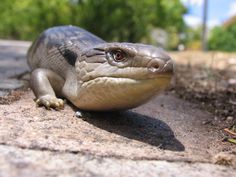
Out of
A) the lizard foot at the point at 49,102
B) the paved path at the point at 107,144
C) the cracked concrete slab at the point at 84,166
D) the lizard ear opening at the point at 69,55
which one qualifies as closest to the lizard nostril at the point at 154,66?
the paved path at the point at 107,144

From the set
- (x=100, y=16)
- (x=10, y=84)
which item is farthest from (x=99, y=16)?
(x=10, y=84)

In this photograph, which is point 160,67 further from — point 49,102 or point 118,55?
point 49,102

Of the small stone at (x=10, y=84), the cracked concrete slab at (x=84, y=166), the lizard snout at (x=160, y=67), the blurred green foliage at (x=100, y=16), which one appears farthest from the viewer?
the blurred green foliage at (x=100, y=16)

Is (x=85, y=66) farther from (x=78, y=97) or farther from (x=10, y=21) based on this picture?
(x=10, y=21)

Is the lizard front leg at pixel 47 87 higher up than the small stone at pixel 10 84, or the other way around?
the lizard front leg at pixel 47 87

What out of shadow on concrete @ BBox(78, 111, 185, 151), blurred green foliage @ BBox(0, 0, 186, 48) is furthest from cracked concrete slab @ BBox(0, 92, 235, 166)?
blurred green foliage @ BBox(0, 0, 186, 48)

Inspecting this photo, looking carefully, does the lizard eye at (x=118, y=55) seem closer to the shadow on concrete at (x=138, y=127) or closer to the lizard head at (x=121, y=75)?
the lizard head at (x=121, y=75)

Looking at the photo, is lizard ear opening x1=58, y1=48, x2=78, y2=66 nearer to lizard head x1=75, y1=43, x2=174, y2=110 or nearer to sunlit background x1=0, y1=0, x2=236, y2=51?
lizard head x1=75, y1=43, x2=174, y2=110

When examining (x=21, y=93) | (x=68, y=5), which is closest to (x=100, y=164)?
(x=21, y=93)
